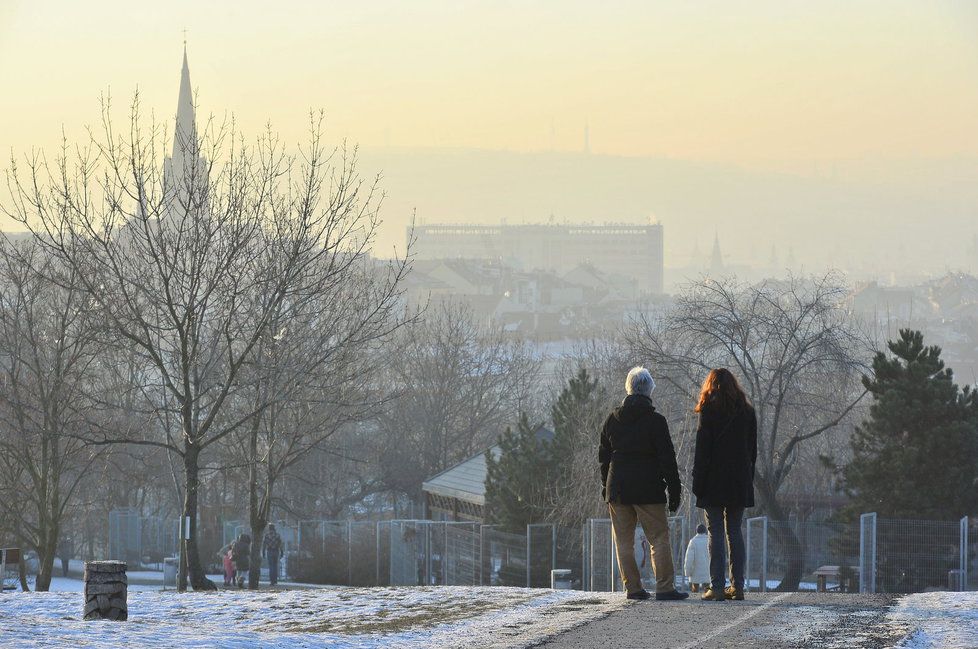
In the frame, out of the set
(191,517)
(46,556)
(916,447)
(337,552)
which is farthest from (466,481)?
(191,517)

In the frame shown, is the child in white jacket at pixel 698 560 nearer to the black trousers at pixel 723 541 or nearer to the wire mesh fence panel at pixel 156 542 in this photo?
the black trousers at pixel 723 541

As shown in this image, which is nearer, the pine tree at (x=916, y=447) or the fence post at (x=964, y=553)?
the fence post at (x=964, y=553)

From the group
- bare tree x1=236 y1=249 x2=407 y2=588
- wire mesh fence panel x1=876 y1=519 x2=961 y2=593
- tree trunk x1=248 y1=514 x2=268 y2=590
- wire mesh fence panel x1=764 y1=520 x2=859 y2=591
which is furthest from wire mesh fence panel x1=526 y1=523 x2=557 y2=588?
wire mesh fence panel x1=876 y1=519 x2=961 y2=593

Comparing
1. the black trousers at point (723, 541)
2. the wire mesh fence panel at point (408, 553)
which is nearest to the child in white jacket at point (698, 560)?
the black trousers at point (723, 541)

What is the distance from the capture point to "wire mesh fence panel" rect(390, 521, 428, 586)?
3338 centimetres

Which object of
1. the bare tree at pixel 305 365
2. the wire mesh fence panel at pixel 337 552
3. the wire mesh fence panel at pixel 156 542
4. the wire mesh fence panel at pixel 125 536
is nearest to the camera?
the bare tree at pixel 305 365

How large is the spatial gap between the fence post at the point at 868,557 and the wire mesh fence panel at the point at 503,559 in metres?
6.89

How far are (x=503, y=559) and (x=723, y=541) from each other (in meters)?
19.0

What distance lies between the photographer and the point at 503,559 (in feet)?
98.6

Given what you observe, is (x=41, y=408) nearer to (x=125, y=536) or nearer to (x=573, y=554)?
(x=573, y=554)

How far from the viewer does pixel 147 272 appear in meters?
23.5

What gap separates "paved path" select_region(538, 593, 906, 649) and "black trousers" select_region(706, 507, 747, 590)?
0.22 meters

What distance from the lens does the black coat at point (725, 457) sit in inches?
434

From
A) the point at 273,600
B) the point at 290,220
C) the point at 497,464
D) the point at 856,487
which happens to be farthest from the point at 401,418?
the point at 273,600
